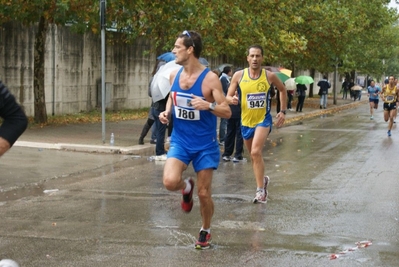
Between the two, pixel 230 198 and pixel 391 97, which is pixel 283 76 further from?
pixel 230 198

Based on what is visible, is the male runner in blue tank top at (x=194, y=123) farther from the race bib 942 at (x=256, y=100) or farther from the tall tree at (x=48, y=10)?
the tall tree at (x=48, y=10)

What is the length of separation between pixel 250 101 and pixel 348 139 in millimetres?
10410

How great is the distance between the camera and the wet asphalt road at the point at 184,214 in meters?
6.71

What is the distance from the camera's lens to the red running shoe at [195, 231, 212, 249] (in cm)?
693

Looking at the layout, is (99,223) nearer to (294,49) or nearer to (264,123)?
(264,123)

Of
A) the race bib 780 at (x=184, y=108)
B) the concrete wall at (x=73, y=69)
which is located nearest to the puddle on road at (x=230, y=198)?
the race bib 780 at (x=184, y=108)

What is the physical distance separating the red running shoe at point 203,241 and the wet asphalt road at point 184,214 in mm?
79

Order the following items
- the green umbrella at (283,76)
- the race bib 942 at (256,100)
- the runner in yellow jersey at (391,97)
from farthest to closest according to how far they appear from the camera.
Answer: the green umbrella at (283,76)
the runner in yellow jersey at (391,97)
the race bib 942 at (256,100)

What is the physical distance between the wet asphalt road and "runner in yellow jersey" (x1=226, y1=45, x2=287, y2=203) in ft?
2.27

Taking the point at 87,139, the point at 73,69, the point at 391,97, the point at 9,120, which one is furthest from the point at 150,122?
the point at 9,120

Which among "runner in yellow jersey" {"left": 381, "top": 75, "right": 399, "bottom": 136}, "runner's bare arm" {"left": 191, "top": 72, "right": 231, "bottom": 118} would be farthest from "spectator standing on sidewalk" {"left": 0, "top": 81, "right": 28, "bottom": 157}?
"runner in yellow jersey" {"left": 381, "top": 75, "right": 399, "bottom": 136}

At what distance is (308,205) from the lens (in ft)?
30.8

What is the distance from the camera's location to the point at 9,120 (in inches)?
162

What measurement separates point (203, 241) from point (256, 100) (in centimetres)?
349
